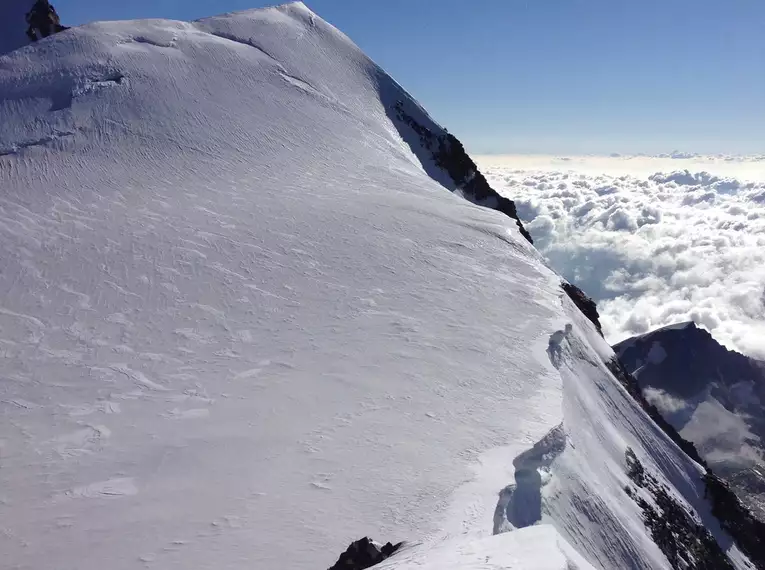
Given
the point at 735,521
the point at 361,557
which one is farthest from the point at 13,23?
the point at 735,521

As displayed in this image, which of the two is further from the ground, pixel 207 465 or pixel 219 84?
pixel 219 84

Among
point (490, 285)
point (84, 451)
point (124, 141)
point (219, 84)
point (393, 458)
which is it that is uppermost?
point (219, 84)

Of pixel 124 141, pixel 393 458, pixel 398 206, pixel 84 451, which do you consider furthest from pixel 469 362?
pixel 124 141

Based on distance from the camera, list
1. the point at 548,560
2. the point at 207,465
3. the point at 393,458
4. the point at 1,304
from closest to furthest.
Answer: the point at 548,560 < the point at 207,465 < the point at 393,458 < the point at 1,304

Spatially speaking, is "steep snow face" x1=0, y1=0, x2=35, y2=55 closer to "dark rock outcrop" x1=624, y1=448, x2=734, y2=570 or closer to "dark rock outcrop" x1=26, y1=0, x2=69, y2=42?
"dark rock outcrop" x1=26, y1=0, x2=69, y2=42

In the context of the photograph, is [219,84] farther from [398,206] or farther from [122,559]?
→ [122,559]

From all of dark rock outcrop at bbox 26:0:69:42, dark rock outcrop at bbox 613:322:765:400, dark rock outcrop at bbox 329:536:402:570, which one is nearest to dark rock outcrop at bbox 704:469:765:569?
dark rock outcrop at bbox 329:536:402:570
